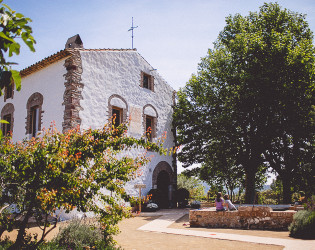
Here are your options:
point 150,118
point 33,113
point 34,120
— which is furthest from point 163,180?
point 33,113

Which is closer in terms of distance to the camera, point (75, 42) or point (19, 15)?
point (19, 15)

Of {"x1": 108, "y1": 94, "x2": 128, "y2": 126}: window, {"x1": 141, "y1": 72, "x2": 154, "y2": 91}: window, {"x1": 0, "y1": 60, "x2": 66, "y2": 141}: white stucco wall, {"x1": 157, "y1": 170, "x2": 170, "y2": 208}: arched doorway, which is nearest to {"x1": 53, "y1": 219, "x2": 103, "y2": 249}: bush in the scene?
{"x1": 0, "y1": 60, "x2": 66, "y2": 141}: white stucco wall

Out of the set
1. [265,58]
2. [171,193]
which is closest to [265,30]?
[265,58]

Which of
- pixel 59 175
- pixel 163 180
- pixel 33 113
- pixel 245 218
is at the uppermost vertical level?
pixel 33 113

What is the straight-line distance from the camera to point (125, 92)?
15859 mm

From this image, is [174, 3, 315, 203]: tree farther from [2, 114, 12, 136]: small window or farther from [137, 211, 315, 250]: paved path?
[2, 114, 12, 136]: small window

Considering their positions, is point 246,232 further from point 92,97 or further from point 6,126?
point 6,126

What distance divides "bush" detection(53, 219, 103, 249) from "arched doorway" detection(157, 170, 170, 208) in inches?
441

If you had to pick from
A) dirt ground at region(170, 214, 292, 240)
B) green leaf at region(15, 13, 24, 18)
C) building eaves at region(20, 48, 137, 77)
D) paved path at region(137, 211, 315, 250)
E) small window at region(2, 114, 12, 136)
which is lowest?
dirt ground at region(170, 214, 292, 240)

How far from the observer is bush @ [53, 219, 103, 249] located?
5.93 metres

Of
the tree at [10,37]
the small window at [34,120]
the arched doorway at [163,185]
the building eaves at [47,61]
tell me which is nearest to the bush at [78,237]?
the tree at [10,37]

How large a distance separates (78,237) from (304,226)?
6293 mm

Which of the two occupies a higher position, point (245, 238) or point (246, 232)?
point (245, 238)

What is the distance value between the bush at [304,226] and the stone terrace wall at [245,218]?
1330 mm
